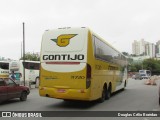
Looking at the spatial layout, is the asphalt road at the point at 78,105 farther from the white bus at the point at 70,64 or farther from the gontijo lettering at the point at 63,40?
the gontijo lettering at the point at 63,40

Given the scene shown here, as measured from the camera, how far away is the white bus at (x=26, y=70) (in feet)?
115

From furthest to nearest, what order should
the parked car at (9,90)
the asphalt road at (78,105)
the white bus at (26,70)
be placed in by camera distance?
the white bus at (26,70), the parked car at (9,90), the asphalt road at (78,105)

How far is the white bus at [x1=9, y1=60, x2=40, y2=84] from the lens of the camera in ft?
115

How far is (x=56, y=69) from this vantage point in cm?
1499

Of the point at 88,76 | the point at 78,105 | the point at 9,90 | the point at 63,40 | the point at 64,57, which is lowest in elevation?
the point at 78,105

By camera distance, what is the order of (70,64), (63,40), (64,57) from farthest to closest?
(63,40), (64,57), (70,64)

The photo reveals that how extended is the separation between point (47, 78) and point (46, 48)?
1419 mm

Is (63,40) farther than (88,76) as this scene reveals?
Yes

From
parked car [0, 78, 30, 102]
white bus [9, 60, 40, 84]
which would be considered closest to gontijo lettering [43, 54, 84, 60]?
parked car [0, 78, 30, 102]

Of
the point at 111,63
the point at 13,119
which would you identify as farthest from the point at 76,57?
the point at 111,63

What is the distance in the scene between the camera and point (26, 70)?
36594mm

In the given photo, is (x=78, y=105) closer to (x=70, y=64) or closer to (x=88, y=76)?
(x=88, y=76)

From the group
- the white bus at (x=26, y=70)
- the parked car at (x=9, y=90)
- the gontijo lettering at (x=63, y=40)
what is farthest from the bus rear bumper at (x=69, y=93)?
the white bus at (x=26, y=70)

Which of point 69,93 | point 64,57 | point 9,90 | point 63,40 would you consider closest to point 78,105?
point 69,93
